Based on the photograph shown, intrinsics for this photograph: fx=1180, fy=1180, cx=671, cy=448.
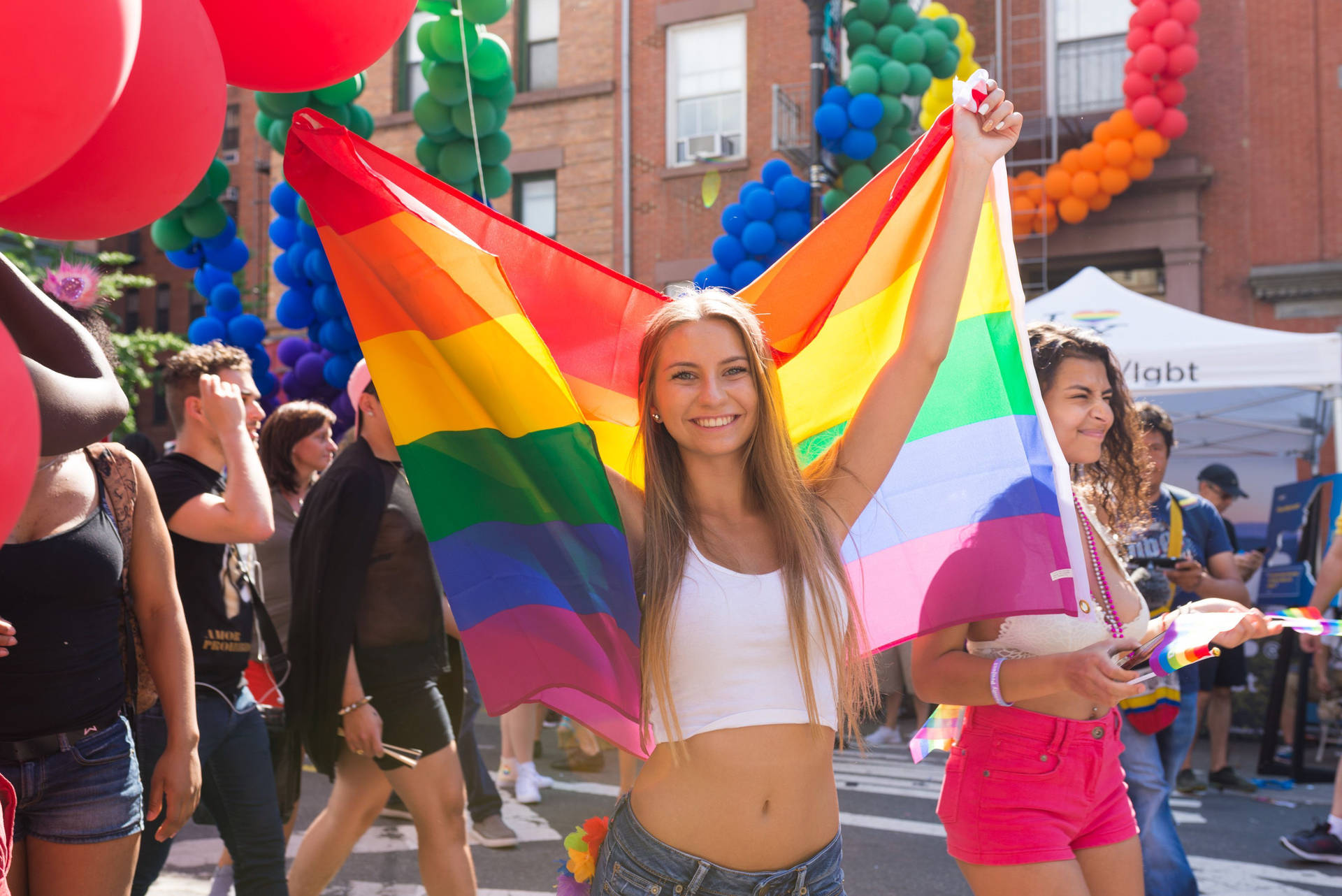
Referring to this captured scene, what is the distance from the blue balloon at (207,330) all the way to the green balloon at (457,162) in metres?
2.82

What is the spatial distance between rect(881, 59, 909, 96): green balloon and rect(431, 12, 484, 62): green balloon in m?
4.36

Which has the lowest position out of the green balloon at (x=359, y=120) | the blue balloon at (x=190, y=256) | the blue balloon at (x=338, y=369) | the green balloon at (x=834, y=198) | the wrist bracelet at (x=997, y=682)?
the wrist bracelet at (x=997, y=682)

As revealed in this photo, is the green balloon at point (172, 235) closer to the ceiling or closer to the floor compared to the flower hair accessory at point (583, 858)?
closer to the ceiling

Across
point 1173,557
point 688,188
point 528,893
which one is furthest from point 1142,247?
point 528,893

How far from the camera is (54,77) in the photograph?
144 cm

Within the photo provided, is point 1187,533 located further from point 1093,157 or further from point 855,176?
point 1093,157

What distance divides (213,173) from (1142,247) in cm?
1039

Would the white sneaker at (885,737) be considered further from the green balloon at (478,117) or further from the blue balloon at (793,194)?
the green balloon at (478,117)

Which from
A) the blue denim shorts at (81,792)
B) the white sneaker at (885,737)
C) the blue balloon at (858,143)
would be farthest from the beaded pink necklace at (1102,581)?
the blue balloon at (858,143)

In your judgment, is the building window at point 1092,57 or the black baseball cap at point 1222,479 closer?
the black baseball cap at point 1222,479

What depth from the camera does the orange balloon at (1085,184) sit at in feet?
44.7

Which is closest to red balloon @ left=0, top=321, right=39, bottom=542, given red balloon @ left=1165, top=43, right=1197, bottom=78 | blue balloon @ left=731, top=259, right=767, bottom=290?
blue balloon @ left=731, top=259, right=767, bottom=290

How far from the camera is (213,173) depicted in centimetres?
855

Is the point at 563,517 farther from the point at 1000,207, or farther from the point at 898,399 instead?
the point at 1000,207
